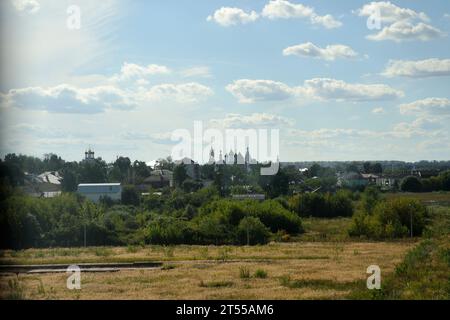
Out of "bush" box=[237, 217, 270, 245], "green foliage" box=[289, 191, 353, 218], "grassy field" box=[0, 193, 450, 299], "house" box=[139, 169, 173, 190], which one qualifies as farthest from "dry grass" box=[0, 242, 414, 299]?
"house" box=[139, 169, 173, 190]

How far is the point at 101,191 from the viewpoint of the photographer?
144 ft

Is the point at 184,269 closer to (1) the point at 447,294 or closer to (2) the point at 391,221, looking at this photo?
(1) the point at 447,294

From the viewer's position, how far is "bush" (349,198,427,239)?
29.6 metres

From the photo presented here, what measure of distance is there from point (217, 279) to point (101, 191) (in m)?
32.6

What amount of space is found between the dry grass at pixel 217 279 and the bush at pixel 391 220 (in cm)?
1094

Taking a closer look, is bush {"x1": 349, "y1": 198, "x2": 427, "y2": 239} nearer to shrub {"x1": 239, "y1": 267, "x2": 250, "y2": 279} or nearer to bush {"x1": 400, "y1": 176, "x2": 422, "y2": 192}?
shrub {"x1": 239, "y1": 267, "x2": 250, "y2": 279}

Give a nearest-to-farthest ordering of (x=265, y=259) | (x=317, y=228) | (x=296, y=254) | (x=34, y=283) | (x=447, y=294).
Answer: (x=447, y=294) < (x=34, y=283) < (x=265, y=259) < (x=296, y=254) < (x=317, y=228)

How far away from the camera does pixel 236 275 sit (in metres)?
13.4

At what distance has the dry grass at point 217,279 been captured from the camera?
10477 mm

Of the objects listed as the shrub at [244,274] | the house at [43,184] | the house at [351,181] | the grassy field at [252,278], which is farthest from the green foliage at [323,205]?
the shrub at [244,274]
